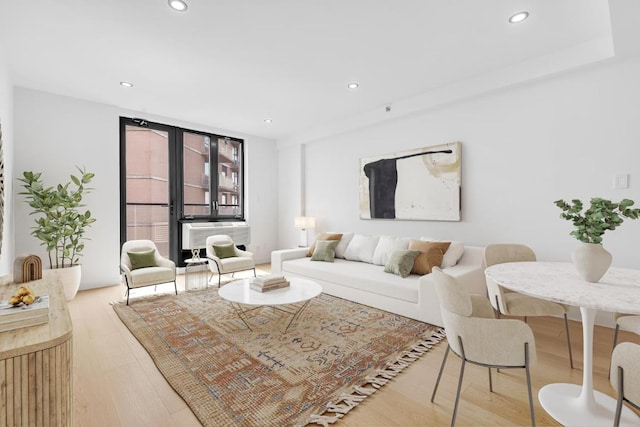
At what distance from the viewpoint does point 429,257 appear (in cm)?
346

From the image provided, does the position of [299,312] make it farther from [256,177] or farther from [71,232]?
[256,177]

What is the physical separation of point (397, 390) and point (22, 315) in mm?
2020

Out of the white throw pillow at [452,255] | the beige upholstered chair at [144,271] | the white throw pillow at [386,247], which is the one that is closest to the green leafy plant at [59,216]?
the beige upholstered chair at [144,271]

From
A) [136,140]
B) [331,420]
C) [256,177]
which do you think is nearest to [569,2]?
[331,420]

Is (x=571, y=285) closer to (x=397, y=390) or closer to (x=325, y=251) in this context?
(x=397, y=390)

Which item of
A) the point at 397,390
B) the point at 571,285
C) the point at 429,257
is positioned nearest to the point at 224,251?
the point at 429,257

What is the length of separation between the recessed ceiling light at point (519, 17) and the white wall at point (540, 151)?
107 centimetres

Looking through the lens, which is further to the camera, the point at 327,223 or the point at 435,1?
the point at 327,223

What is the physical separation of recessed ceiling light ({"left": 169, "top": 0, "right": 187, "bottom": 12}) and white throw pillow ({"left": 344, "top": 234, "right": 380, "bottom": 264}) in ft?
11.0

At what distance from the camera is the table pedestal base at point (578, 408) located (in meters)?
1.60

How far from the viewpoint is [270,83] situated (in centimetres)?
379

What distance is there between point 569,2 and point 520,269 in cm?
211

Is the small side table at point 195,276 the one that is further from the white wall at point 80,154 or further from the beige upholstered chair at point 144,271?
the white wall at point 80,154

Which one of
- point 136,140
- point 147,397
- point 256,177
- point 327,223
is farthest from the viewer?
point 256,177
